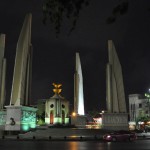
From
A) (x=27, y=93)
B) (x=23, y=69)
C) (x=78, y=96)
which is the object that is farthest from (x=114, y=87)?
(x=23, y=69)

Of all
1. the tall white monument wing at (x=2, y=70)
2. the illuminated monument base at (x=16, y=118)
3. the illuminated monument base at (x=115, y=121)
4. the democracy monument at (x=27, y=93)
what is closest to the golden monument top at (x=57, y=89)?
the democracy monument at (x=27, y=93)

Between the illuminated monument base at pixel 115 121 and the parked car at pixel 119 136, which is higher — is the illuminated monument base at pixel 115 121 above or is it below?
above

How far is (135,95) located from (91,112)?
1954 centimetres

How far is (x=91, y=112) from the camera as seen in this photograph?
322ft

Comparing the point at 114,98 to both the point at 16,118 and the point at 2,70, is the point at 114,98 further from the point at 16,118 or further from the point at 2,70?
the point at 2,70

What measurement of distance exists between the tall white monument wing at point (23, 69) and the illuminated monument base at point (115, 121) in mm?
12589

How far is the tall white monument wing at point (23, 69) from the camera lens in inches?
1587

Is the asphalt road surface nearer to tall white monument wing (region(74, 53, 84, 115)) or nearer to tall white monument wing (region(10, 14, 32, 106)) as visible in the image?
tall white monument wing (region(10, 14, 32, 106))

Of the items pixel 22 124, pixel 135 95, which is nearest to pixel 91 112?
pixel 135 95

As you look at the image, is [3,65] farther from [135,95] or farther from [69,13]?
[135,95]

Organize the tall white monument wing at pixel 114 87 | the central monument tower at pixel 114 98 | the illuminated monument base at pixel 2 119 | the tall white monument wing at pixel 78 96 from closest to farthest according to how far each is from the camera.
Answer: the illuminated monument base at pixel 2 119 < the central monument tower at pixel 114 98 < the tall white monument wing at pixel 114 87 < the tall white monument wing at pixel 78 96

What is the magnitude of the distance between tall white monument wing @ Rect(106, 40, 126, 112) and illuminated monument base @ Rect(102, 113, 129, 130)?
987 millimetres

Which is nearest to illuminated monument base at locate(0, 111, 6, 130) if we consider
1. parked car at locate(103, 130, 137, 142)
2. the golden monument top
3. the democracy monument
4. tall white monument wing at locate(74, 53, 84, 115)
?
the democracy monument

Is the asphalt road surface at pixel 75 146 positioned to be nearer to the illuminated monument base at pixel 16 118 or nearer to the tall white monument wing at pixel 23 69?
the illuminated monument base at pixel 16 118
